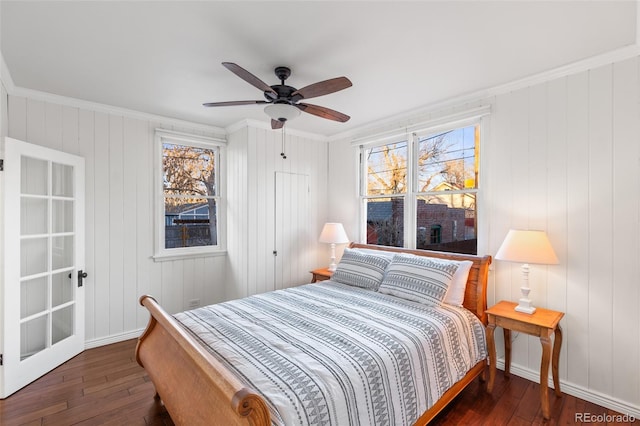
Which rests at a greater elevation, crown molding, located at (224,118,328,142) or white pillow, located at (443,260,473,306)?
crown molding, located at (224,118,328,142)

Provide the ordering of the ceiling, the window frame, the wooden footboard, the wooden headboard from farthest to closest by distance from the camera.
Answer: the window frame, the wooden headboard, the ceiling, the wooden footboard

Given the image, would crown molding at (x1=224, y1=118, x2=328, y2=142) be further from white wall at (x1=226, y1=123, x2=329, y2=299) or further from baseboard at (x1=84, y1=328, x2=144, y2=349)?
baseboard at (x1=84, y1=328, x2=144, y2=349)

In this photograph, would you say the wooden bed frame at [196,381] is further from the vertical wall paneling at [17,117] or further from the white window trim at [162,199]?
the vertical wall paneling at [17,117]

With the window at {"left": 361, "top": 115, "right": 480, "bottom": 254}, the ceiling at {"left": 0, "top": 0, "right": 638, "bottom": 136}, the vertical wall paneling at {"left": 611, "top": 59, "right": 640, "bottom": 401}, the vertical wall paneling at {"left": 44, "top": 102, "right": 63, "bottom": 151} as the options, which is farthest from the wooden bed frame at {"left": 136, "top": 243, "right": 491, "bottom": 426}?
the vertical wall paneling at {"left": 44, "top": 102, "right": 63, "bottom": 151}

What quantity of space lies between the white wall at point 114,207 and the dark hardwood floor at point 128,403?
0.76 m

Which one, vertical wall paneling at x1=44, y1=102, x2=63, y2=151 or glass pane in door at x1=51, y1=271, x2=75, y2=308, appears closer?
glass pane in door at x1=51, y1=271, x2=75, y2=308

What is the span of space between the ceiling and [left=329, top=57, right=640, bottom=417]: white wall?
0.32 meters

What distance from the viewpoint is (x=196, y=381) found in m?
1.55

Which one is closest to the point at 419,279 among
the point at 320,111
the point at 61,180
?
the point at 320,111

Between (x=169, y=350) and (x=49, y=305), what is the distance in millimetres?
1812

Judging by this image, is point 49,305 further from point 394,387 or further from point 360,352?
point 394,387

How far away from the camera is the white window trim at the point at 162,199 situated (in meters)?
3.67

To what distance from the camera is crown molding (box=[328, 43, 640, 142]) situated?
7.18ft

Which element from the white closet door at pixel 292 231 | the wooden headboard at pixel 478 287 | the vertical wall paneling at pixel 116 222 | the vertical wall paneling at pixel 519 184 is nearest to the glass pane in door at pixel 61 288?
the vertical wall paneling at pixel 116 222
